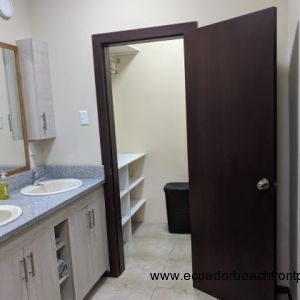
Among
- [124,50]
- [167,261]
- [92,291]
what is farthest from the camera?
[124,50]

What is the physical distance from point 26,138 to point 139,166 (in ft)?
5.21

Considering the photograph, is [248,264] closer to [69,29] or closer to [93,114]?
[93,114]

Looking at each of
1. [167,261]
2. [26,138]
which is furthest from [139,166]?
[26,138]

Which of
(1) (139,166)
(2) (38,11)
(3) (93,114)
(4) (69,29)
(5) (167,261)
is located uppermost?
(2) (38,11)

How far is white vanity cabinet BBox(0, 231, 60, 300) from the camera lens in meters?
1.43

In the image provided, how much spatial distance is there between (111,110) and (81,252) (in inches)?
43.1

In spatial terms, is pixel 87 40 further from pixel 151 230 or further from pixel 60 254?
pixel 151 230

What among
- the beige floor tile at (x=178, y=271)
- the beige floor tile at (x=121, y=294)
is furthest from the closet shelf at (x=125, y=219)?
the beige floor tile at (x=121, y=294)

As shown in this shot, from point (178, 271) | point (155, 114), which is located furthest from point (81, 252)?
point (155, 114)

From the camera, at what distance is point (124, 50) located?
340 cm

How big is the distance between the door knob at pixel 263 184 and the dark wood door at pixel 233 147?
0.8 inches

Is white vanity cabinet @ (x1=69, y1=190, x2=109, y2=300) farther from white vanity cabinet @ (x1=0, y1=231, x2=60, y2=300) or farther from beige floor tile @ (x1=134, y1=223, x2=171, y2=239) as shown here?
beige floor tile @ (x1=134, y1=223, x2=171, y2=239)

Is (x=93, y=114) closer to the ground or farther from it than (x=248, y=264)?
farther from it

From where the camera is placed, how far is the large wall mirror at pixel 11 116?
218cm
